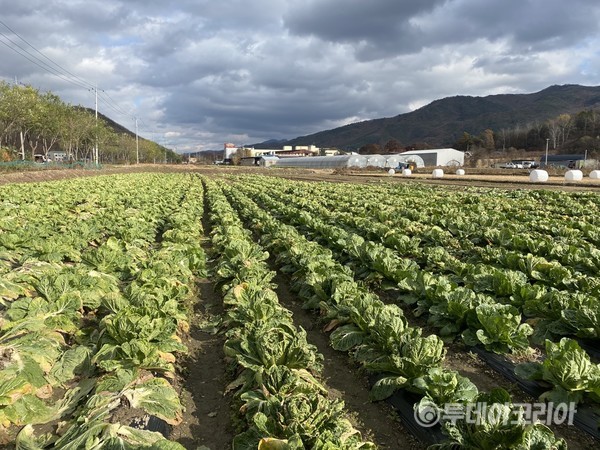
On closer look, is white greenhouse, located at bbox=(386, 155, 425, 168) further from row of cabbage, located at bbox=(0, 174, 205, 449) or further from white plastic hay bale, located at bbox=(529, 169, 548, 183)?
row of cabbage, located at bbox=(0, 174, 205, 449)

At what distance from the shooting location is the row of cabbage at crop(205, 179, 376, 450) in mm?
3217

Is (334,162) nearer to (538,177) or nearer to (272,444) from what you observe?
(538,177)

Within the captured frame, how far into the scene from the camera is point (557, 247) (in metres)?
8.92

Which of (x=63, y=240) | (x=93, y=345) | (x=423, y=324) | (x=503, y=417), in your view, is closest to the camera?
(x=503, y=417)

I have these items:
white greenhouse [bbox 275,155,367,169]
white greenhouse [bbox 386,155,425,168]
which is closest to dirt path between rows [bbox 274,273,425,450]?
white greenhouse [bbox 275,155,367,169]

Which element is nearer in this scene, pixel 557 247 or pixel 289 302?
pixel 289 302

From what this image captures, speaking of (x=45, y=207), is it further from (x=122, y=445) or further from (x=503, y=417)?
(x=503, y=417)

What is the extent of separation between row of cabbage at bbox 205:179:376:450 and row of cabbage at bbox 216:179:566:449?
0.66 m

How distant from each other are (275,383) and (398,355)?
145 centimetres

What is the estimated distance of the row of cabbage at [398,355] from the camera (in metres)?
3.05

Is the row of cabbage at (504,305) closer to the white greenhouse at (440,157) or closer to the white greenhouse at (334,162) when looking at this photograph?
the white greenhouse at (334,162)

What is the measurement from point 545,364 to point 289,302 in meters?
4.61

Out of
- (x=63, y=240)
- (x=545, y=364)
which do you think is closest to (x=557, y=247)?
(x=545, y=364)

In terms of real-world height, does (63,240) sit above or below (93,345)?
above
